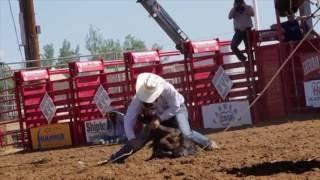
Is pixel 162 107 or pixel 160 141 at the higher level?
pixel 162 107

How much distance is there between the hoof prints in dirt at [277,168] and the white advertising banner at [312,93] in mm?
7321

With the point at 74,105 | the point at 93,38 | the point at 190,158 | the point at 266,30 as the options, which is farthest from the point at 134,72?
the point at 93,38

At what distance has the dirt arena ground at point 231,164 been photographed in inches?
279

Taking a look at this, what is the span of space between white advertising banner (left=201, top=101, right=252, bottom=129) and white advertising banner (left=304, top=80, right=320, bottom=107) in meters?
1.36

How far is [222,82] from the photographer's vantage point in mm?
15945

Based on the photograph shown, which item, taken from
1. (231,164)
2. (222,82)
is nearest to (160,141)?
(231,164)

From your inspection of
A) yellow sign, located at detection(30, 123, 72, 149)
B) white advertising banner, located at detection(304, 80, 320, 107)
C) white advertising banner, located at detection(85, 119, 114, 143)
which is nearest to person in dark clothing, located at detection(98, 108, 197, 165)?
white advertising banner, located at detection(304, 80, 320, 107)

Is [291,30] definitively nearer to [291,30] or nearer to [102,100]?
[291,30]

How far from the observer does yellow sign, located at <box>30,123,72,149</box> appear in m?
17.7

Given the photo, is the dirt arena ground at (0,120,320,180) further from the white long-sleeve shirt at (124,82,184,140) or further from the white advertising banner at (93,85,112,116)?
A: the white advertising banner at (93,85,112,116)

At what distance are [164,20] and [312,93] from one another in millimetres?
12306

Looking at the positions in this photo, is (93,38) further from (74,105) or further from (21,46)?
(74,105)

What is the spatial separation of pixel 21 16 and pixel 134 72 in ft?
36.2

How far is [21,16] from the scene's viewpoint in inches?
1041
